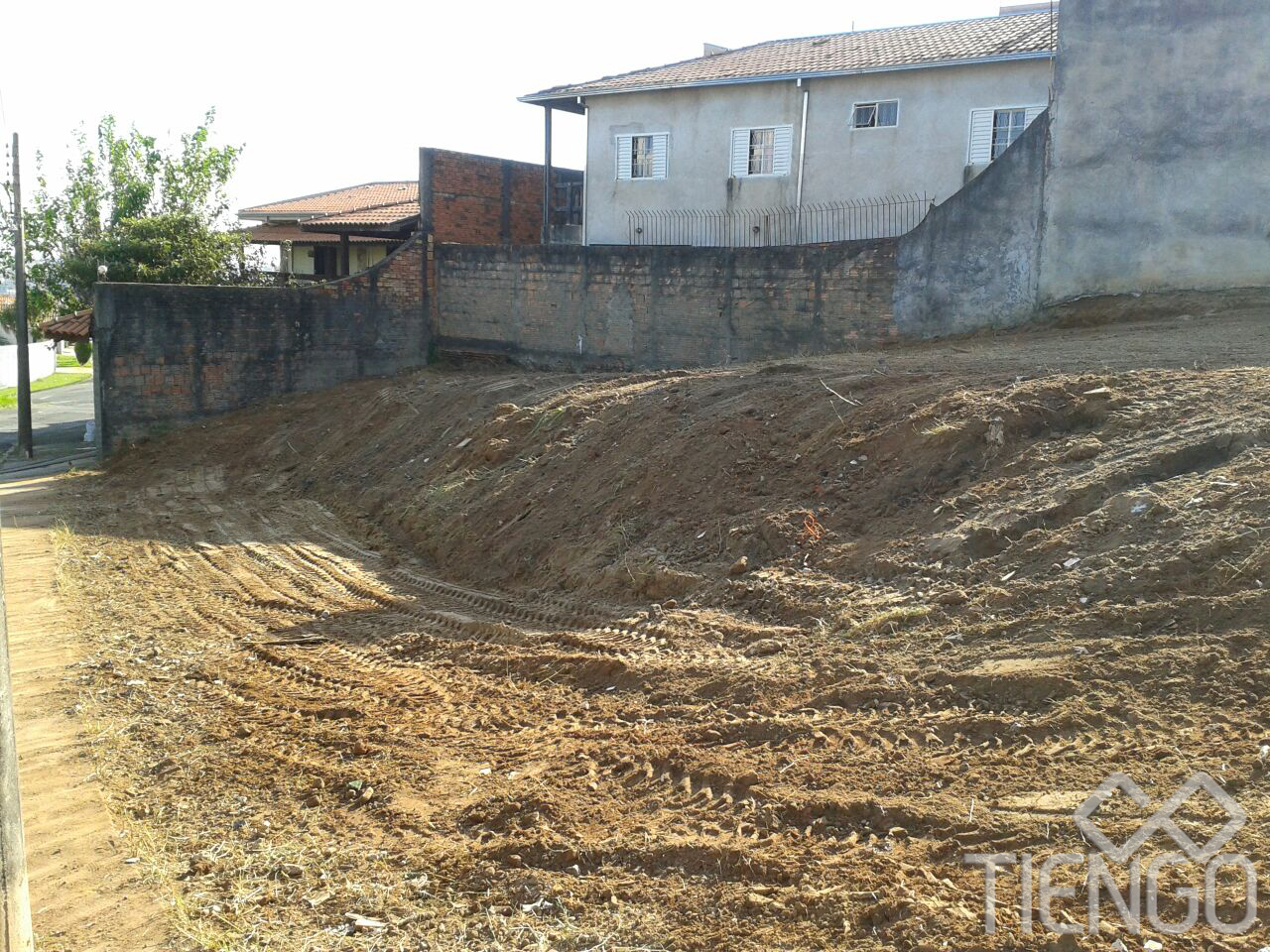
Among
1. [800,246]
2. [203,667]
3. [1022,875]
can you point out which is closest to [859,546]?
[1022,875]

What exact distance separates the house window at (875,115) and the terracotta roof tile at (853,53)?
0.70 meters

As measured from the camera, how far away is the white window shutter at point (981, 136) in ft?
61.6

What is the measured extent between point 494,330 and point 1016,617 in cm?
1425

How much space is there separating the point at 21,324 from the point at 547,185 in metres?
10.6

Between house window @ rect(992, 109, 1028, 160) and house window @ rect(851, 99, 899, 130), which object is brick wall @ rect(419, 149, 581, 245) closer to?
house window @ rect(851, 99, 899, 130)

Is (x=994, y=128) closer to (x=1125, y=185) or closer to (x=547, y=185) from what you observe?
(x=1125, y=185)

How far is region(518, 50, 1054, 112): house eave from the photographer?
18.2 meters

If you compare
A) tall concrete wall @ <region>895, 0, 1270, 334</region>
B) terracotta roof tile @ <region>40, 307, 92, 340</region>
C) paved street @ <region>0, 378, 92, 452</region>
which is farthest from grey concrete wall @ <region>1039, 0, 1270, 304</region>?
paved street @ <region>0, 378, 92, 452</region>

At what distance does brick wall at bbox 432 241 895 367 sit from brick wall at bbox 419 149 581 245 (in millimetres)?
973

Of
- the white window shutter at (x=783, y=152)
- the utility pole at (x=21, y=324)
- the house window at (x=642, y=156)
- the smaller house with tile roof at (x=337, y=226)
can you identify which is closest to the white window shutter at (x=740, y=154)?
the white window shutter at (x=783, y=152)

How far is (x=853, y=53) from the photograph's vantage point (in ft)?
68.8

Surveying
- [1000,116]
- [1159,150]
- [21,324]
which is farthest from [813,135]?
[21,324]

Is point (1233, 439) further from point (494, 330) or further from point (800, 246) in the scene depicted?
point (494, 330)

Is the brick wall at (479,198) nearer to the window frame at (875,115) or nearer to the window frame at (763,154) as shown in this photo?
the window frame at (763,154)
